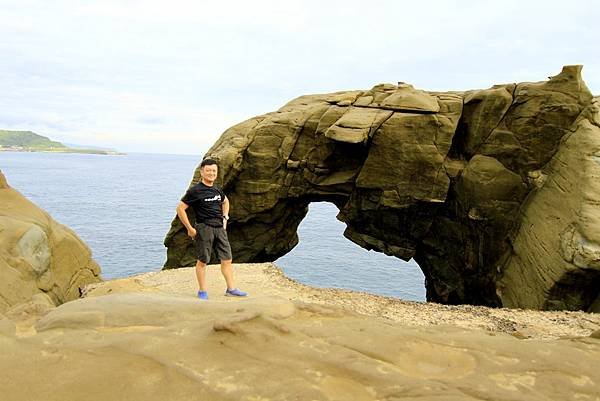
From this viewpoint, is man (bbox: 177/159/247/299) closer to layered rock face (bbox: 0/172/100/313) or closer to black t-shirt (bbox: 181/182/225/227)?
black t-shirt (bbox: 181/182/225/227)

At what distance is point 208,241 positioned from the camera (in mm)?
8391

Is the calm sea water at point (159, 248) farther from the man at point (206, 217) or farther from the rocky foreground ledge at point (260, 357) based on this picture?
the rocky foreground ledge at point (260, 357)

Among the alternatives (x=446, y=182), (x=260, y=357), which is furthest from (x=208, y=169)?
(x=446, y=182)

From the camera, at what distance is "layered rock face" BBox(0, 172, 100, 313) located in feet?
29.9

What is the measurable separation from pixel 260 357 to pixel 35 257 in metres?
8.67

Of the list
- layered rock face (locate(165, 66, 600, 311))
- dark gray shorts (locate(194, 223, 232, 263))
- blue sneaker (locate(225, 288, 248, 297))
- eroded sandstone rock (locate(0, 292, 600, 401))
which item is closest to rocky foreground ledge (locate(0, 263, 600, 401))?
eroded sandstone rock (locate(0, 292, 600, 401))

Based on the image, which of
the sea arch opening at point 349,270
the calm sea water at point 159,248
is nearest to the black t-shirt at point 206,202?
the sea arch opening at point 349,270

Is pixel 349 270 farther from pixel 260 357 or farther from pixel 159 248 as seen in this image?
pixel 260 357

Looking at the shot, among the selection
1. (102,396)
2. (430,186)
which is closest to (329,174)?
(430,186)

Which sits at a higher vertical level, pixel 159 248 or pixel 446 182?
pixel 446 182

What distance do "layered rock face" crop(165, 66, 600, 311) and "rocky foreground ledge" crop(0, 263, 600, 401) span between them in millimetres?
10835

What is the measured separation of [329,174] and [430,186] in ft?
17.3

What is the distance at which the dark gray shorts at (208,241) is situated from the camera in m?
8.37

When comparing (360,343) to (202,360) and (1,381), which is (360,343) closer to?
(202,360)
